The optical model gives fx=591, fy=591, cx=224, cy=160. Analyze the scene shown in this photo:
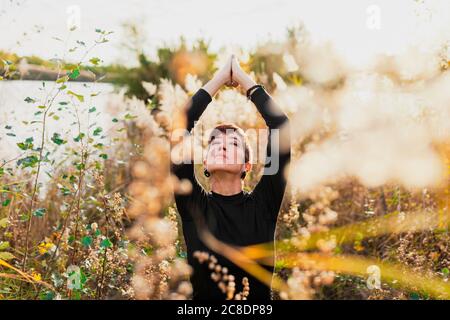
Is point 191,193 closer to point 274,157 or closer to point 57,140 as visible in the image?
point 274,157

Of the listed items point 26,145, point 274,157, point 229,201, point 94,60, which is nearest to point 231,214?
point 229,201

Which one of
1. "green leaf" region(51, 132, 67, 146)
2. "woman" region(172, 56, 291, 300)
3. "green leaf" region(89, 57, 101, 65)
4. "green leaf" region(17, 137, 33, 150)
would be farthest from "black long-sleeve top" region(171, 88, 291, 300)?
"green leaf" region(17, 137, 33, 150)

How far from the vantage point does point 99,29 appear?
9.17 ft

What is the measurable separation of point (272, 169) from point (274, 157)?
6 centimetres

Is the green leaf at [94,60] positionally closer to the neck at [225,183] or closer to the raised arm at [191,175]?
the raised arm at [191,175]

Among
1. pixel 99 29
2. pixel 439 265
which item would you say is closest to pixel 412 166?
pixel 439 265

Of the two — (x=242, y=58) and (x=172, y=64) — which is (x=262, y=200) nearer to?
(x=242, y=58)

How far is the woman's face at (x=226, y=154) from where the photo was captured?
2385 millimetres

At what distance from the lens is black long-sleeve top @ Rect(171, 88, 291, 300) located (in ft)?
7.47

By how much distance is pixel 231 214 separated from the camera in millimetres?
2371

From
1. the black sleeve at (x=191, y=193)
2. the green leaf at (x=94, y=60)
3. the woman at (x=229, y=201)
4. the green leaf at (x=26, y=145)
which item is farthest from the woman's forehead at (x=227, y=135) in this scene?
the green leaf at (x=26, y=145)

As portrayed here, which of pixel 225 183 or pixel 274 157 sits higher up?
pixel 274 157

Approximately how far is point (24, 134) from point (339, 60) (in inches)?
115

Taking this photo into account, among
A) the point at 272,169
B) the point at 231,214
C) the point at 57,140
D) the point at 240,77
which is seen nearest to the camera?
the point at 231,214
